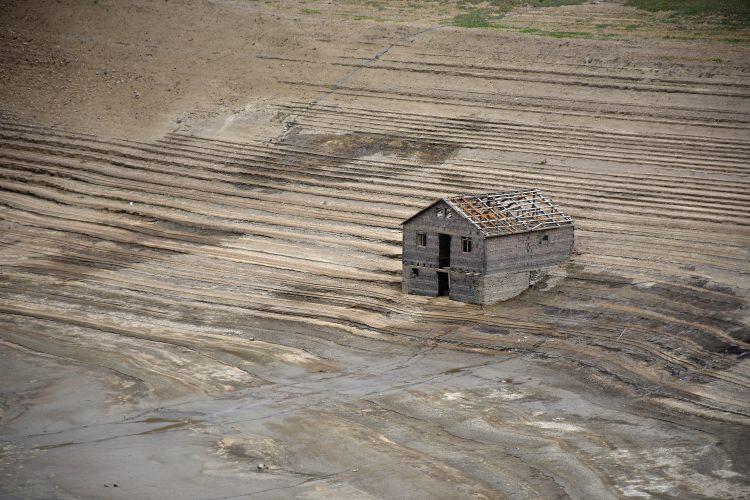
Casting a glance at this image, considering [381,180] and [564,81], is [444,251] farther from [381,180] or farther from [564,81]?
[564,81]

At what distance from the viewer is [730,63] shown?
36375 millimetres

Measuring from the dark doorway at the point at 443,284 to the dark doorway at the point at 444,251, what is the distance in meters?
0.22

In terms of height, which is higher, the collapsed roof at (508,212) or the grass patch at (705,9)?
the grass patch at (705,9)

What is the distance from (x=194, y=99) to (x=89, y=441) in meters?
22.8

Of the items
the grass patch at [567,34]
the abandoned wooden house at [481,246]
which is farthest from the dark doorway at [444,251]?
the grass patch at [567,34]

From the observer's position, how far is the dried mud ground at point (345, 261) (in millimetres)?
18688

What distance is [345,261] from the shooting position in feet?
95.6

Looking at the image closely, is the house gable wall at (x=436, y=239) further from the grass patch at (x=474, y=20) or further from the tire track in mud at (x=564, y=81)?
the grass patch at (x=474, y=20)

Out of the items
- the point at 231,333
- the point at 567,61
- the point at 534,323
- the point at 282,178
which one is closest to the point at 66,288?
the point at 231,333

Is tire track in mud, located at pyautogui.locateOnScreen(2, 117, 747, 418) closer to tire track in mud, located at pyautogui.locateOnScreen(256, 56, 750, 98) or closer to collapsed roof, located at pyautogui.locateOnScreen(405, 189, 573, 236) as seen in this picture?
collapsed roof, located at pyautogui.locateOnScreen(405, 189, 573, 236)

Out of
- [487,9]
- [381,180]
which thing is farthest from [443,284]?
[487,9]

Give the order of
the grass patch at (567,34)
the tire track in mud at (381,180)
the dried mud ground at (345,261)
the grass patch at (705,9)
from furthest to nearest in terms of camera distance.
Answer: the grass patch at (567,34)
the grass patch at (705,9)
the tire track in mud at (381,180)
the dried mud ground at (345,261)

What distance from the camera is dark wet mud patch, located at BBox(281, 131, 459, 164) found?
1378 inches

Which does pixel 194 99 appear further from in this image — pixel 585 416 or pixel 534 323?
pixel 585 416
